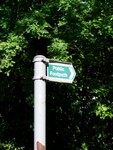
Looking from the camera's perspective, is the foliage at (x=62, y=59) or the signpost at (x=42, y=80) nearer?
the signpost at (x=42, y=80)

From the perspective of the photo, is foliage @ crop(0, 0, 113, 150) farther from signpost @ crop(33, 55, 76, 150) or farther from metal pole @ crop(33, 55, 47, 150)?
metal pole @ crop(33, 55, 47, 150)

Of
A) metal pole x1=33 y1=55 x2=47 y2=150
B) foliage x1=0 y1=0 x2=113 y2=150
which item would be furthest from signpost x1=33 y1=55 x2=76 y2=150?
foliage x1=0 y1=0 x2=113 y2=150

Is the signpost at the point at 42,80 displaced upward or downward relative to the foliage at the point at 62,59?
downward

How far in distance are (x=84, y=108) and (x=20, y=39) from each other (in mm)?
4555

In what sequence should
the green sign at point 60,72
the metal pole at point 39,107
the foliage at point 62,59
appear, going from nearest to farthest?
the metal pole at point 39,107
the green sign at point 60,72
the foliage at point 62,59

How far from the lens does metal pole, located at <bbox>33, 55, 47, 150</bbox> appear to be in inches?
137

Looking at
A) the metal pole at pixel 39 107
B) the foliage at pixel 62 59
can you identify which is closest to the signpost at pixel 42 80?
the metal pole at pixel 39 107

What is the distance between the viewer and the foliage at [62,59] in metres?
A: 11.8

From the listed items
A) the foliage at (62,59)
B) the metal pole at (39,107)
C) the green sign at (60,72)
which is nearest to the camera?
the metal pole at (39,107)

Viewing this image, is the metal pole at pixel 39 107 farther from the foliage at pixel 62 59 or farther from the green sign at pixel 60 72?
the foliage at pixel 62 59

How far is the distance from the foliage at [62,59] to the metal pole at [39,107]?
7519mm

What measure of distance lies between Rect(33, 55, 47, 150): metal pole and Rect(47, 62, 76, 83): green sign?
0.15 metres

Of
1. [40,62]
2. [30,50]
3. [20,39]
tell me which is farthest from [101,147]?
[40,62]

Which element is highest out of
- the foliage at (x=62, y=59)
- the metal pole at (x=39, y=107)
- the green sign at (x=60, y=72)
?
the foliage at (x=62, y=59)
